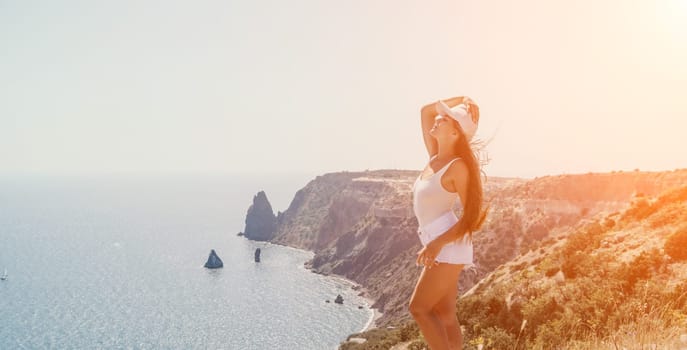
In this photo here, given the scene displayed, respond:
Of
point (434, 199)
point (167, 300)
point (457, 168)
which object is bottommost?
point (167, 300)

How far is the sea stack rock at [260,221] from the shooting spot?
18275cm

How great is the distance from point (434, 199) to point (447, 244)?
45 cm

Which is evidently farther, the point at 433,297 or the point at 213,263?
the point at 213,263

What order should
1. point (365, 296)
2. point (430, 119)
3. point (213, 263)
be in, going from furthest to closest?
point (213, 263)
point (365, 296)
point (430, 119)

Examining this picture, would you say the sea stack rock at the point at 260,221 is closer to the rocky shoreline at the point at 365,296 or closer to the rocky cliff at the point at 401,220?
the rocky cliff at the point at 401,220

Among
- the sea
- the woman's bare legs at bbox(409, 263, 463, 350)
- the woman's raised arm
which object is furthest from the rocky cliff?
the woman's bare legs at bbox(409, 263, 463, 350)

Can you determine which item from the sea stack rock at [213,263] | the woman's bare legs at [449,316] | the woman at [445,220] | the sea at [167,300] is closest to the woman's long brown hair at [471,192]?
the woman at [445,220]

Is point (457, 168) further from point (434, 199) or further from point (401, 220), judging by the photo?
point (401, 220)

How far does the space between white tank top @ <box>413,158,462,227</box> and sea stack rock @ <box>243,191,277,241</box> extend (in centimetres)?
18066

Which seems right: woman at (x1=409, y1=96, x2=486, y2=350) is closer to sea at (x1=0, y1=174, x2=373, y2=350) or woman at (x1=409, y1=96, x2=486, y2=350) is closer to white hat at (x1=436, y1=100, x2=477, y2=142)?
→ white hat at (x1=436, y1=100, x2=477, y2=142)

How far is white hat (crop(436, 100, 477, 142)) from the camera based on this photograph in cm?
473

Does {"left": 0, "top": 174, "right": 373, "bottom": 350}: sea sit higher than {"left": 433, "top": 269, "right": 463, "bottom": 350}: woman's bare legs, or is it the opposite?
{"left": 433, "top": 269, "right": 463, "bottom": 350}: woman's bare legs

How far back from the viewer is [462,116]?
479cm

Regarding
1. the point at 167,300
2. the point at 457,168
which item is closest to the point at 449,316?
the point at 457,168
